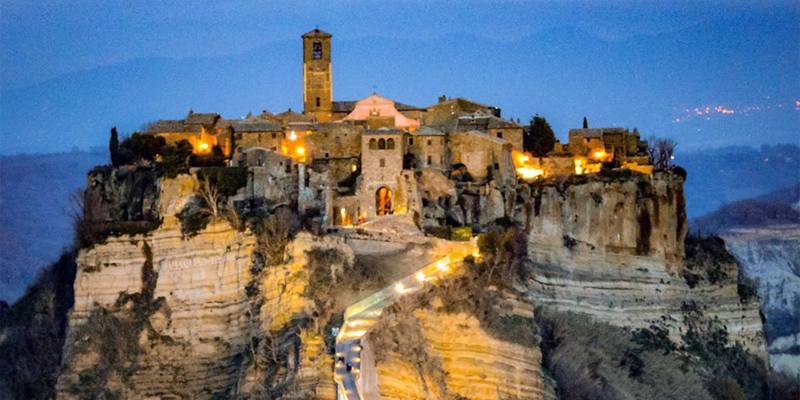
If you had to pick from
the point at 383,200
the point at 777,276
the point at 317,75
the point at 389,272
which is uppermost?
the point at 317,75

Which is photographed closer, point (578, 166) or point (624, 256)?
point (624, 256)

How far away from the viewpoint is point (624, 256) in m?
53.9

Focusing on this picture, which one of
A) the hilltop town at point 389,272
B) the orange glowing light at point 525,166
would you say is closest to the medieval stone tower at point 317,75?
the hilltop town at point 389,272

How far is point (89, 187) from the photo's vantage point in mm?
51938

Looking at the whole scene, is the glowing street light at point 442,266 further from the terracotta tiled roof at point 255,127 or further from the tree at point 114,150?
the tree at point 114,150

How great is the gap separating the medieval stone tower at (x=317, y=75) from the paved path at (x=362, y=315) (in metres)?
13.9

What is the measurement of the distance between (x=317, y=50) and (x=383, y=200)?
1105 centimetres

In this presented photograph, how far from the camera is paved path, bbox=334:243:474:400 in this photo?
1555 inches

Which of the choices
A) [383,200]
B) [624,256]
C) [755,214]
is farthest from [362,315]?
[755,214]

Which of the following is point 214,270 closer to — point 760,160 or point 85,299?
point 85,299

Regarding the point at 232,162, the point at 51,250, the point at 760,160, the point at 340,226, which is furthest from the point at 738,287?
the point at 760,160

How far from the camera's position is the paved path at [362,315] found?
3950 centimetres

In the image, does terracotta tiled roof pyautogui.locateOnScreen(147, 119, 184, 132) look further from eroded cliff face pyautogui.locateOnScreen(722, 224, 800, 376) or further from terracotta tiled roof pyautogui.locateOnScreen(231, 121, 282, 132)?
eroded cliff face pyautogui.locateOnScreen(722, 224, 800, 376)

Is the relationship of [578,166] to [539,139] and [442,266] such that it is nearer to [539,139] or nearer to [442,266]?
[539,139]
